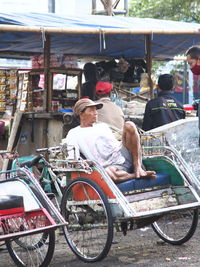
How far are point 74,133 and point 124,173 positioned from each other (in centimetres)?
72

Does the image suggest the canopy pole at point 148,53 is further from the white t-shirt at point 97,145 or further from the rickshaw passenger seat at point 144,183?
the rickshaw passenger seat at point 144,183

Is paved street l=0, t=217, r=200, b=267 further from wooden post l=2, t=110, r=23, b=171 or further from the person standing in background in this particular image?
wooden post l=2, t=110, r=23, b=171

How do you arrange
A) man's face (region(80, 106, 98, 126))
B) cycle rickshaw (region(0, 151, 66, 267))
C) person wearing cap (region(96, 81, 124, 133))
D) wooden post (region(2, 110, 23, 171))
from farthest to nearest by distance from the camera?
wooden post (region(2, 110, 23, 171)) → person wearing cap (region(96, 81, 124, 133)) → man's face (region(80, 106, 98, 126)) → cycle rickshaw (region(0, 151, 66, 267))

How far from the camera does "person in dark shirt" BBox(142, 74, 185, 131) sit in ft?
28.9

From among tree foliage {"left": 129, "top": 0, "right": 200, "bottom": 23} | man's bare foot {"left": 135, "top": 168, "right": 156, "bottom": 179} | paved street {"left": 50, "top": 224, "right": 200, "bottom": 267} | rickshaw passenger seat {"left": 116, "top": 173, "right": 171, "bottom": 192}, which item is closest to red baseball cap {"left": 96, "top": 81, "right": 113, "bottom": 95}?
paved street {"left": 50, "top": 224, "right": 200, "bottom": 267}

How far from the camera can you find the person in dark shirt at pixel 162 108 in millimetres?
8797

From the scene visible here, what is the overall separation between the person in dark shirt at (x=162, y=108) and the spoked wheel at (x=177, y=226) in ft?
7.57

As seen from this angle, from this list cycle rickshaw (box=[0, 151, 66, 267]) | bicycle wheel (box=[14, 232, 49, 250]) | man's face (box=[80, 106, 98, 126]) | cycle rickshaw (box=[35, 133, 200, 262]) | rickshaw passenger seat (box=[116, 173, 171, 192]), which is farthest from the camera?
man's face (box=[80, 106, 98, 126])

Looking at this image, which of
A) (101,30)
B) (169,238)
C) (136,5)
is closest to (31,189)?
(169,238)

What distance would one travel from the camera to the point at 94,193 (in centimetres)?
585

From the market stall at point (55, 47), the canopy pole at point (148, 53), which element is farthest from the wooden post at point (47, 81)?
the canopy pole at point (148, 53)

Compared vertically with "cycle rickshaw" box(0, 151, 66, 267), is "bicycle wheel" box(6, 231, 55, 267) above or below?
below

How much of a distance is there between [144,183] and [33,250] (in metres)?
1.26

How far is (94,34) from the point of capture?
10273 mm
